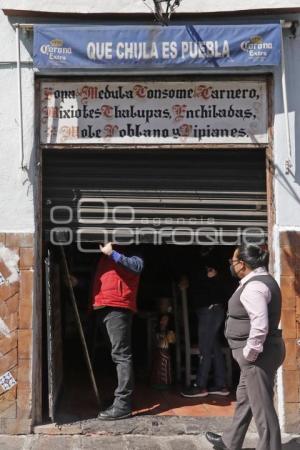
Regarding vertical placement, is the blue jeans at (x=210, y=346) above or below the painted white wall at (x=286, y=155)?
Answer: below

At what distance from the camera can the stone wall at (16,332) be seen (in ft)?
17.1

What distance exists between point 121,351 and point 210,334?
125 centimetres

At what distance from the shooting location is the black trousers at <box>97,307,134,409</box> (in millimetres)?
5492

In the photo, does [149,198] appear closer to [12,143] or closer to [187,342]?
[12,143]

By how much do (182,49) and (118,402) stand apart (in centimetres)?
326

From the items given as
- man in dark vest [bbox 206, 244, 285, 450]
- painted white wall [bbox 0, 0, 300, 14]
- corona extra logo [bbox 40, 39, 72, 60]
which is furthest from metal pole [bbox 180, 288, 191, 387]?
painted white wall [bbox 0, 0, 300, 14]

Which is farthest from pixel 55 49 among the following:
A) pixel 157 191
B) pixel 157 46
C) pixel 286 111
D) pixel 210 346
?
pixel 210 346

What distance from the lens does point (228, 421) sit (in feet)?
18.1

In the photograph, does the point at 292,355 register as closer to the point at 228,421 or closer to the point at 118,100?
the point at 228,421

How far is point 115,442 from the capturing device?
5.07 m

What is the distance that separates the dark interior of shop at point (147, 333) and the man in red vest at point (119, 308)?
0.31 meters

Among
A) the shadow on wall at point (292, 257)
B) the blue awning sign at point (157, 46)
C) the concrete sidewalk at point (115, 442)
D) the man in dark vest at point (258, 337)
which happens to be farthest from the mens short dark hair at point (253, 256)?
the blue awning sign at point (157, 46)

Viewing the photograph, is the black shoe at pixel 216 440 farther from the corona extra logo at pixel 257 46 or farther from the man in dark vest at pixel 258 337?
the corona extra logo at pixel 257 46

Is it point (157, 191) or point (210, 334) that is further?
point (210, 334)
